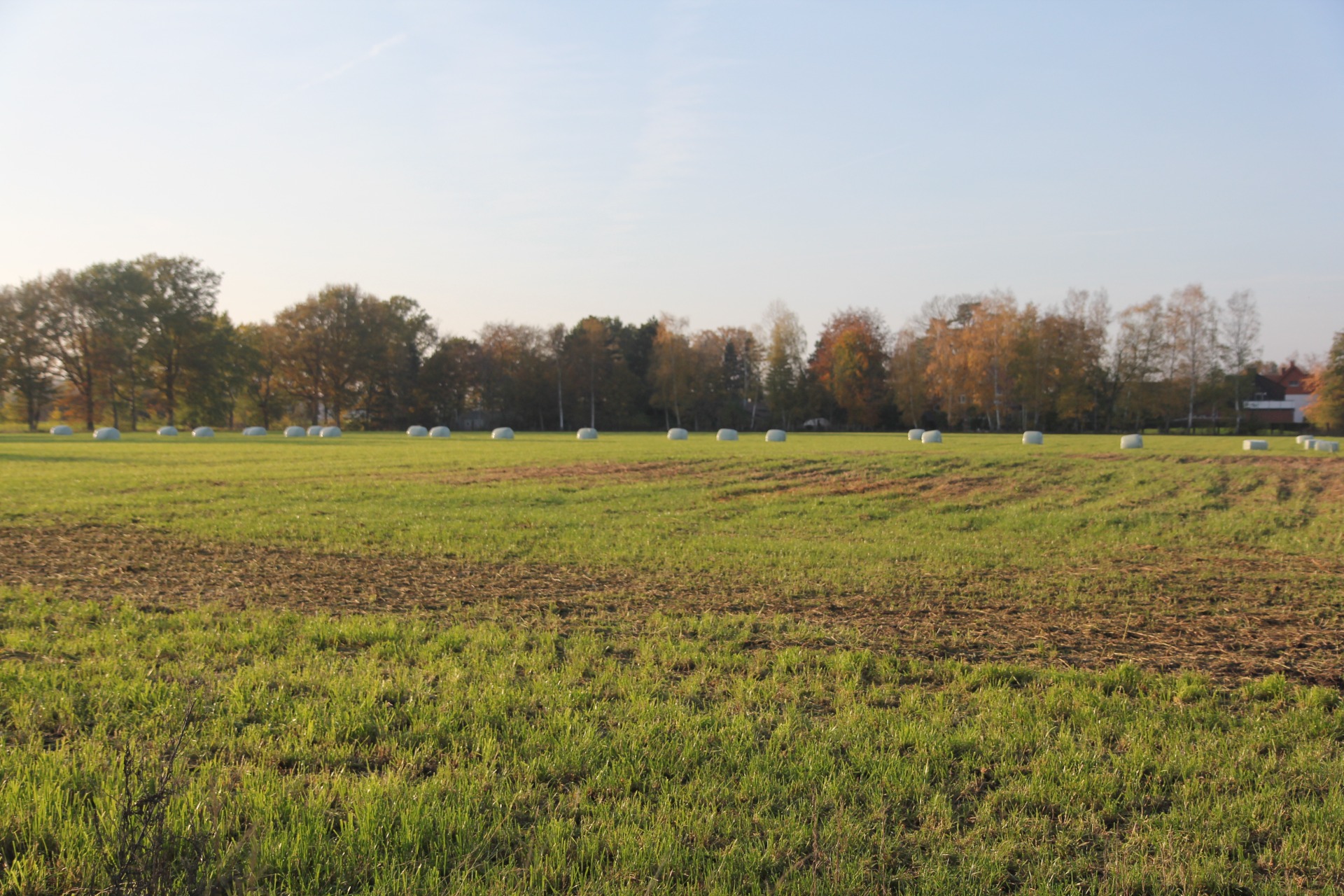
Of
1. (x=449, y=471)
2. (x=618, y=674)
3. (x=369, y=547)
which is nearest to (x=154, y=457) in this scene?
(x=449, y=471)

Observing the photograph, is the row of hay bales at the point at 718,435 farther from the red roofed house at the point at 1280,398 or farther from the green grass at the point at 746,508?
the red roofed house at the point at 1280,398

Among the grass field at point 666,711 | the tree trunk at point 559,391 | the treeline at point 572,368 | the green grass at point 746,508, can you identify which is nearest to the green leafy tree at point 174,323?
the treeline at point 572,368

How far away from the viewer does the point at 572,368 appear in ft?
347

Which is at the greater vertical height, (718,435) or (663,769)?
(718,435)

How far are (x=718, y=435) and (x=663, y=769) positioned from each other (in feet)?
182

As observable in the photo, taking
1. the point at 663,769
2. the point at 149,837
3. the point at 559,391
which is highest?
the point at 559,391

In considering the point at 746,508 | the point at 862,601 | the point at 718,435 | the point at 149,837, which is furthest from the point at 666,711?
the point at 718,435

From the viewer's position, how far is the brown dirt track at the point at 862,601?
24.6 ft

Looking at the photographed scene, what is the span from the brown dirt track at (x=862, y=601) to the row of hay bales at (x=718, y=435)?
110ft

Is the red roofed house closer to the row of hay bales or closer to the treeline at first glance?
the treeline

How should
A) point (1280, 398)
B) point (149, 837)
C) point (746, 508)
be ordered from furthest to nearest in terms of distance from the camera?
1. point (1280, 398)
2. point (746, 508)
3. point (149, 837)

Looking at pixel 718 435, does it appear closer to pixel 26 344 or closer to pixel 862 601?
pixel 862 601

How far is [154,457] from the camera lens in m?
33.3

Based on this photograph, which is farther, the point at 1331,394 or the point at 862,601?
the point at 1331,394
